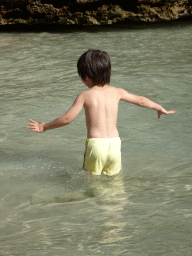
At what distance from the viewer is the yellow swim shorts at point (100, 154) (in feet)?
10.3

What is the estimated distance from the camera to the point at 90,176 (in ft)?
10.9

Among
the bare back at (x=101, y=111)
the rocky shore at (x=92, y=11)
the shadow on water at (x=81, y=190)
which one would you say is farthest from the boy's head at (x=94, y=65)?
the rocky shore at (x=92, y=11)

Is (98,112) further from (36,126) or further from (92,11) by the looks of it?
(92,11)

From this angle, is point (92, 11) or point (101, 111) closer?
point (101, 111)

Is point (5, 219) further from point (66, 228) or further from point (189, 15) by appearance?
point (189, 15)

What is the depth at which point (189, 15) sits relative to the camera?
12.3m

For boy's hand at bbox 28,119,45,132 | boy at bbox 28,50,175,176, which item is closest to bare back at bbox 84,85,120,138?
boy at bbox 28,50,175,176

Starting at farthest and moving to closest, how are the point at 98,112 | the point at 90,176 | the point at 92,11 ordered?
→ the point at 92,11 → the point at 90,176 → the point at 98,112

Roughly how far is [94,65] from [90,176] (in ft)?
3.01

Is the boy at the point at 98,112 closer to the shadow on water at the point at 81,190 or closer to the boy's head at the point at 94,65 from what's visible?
the boy's head at the point at 94,65

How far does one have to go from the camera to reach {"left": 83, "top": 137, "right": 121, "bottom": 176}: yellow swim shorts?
3145mm

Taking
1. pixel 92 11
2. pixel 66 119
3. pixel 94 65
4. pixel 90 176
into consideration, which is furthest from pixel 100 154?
pixel 92 11

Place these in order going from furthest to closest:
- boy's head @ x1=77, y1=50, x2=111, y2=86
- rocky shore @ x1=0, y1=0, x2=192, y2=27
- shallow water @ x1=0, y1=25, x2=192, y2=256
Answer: rocky shore @ x1=0, y1=0, x2=192, y2=27 < boy's head @ x1=77, y1=50, x2=111, y2=86 < shallow water @ x1=0, y1=25, x2=192, y2=256

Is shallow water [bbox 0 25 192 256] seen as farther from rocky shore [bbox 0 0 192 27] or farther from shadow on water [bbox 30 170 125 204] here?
rocky shore [bbox 0 0 192 27]
